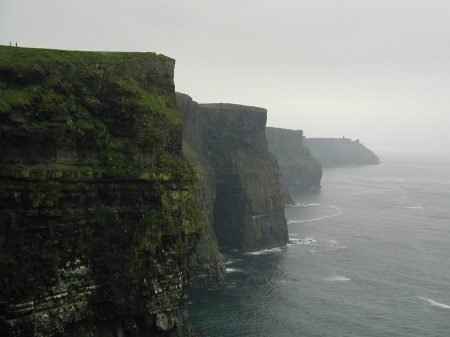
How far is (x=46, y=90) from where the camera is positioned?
43906 mm

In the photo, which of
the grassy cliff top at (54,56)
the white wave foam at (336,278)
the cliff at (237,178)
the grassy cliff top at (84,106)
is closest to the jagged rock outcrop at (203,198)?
the cliff at (237,178)

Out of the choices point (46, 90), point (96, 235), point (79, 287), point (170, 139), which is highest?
point (46, 90)

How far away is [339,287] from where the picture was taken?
86.3m

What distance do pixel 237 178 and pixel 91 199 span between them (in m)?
72.8

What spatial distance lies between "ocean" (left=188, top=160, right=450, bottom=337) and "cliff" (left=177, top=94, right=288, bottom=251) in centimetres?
526

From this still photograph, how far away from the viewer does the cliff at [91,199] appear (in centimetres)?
3953

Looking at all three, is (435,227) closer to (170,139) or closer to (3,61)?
(170,139)

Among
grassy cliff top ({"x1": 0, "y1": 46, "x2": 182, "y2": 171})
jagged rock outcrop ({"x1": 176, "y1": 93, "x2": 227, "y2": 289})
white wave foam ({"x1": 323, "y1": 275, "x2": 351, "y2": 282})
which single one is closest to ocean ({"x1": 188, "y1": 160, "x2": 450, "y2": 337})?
white wave foam ({"x1": 323, "y1": 275, "x2": 351, "y2": 282})

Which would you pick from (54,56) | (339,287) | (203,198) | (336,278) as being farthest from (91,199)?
(336,278)

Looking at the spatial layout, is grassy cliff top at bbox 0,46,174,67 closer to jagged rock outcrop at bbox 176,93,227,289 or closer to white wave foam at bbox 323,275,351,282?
jagged rock outcrop at bbox 176,93,227,289

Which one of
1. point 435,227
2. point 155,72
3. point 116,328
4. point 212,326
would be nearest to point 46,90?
point 155,72

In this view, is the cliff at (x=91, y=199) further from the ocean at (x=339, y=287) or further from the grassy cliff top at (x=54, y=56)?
the ocean at (x=339, y=287)

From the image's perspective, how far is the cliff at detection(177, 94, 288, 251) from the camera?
113 meters

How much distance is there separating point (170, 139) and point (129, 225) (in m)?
10.4
